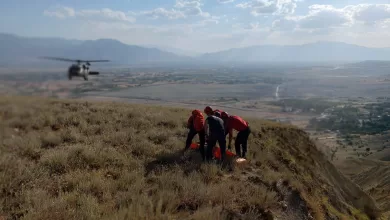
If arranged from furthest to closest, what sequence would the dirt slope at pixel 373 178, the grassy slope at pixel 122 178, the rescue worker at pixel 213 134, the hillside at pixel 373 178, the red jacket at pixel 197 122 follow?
the hillside at pixel 373 178, the dirt slope at pixel 373 178, the red jacket at pixel 197 122, the rescue worker at pixel 213 134, the grassy slope at pixel 122 178

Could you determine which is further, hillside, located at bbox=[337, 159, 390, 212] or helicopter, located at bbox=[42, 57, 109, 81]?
hillside, located at bbox=[337, 159, 390, 212]

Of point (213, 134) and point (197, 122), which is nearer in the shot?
point (213, 134)

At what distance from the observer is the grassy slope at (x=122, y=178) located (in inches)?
224

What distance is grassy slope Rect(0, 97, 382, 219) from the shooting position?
224 inches

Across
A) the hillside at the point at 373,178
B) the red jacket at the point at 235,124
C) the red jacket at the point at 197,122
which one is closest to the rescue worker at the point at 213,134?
the red jacket at the point at 197,122

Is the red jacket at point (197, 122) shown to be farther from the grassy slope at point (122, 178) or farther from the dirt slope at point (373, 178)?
the dirt slope at point (373, 178)

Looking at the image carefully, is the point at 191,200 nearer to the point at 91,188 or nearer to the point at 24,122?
the point at 91,188

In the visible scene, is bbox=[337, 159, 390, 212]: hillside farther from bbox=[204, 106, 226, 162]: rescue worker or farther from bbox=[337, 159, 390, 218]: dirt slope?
bbox=[204, 106, 226, 162]: rescue worker

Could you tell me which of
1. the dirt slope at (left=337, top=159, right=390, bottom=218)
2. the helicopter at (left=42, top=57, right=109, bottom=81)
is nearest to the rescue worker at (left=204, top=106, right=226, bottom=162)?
the helicopter at (left=42, top=57, right=109, bottom=81)

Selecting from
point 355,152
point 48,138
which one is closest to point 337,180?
point 48,138

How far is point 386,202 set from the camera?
2138 cm

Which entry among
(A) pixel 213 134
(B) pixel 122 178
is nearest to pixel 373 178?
(A) pixel 213 134

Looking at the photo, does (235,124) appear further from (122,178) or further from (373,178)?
(373,178)

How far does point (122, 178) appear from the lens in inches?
284
